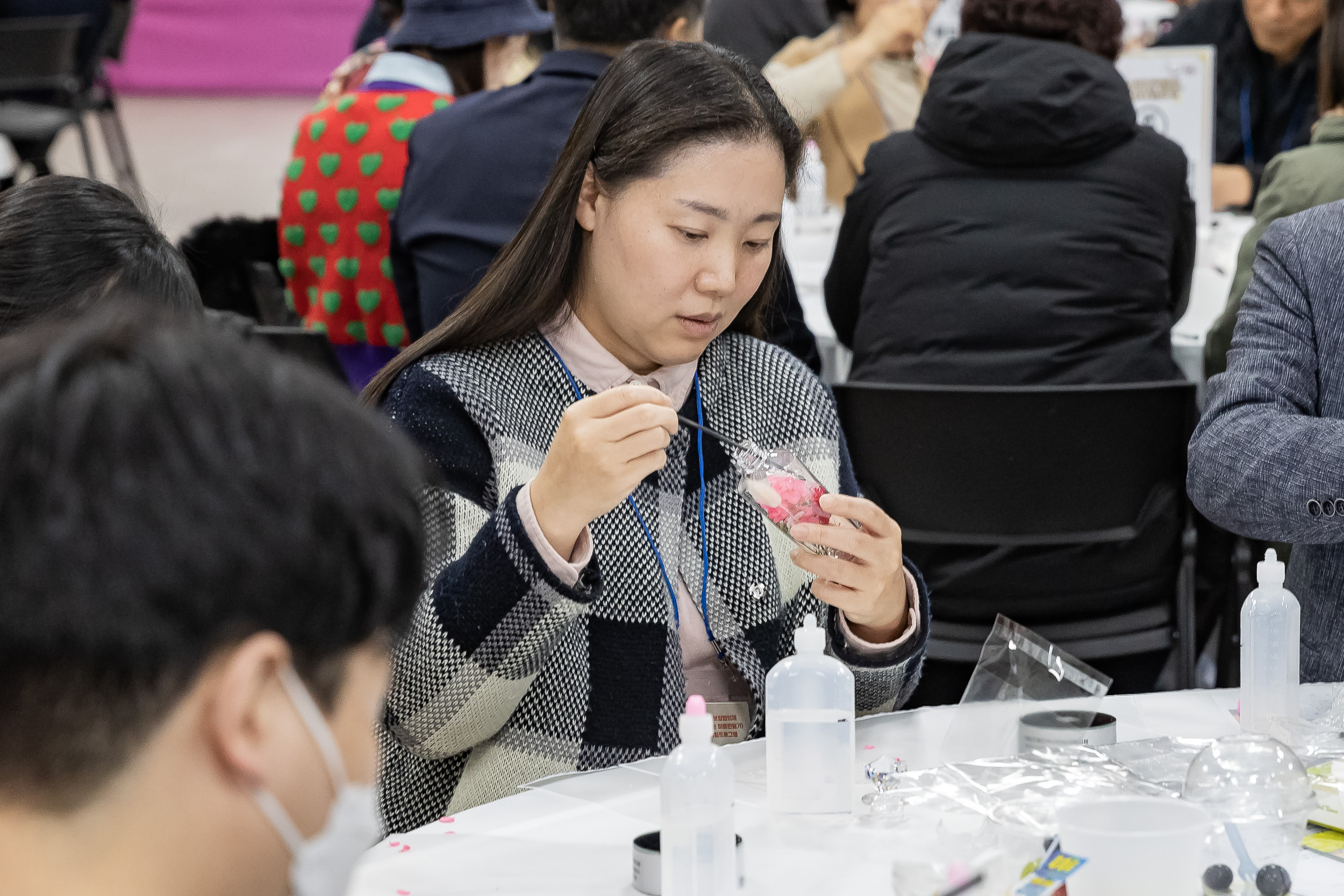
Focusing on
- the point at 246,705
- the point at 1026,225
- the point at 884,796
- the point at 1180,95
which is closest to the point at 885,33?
the point at 1180,95

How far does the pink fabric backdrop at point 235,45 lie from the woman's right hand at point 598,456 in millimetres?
6689

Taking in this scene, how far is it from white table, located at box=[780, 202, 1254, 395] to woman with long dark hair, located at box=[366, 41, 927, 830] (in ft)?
3.33

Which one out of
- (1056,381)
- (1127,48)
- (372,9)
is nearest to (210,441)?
(1056,381)

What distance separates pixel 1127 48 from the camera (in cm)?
450

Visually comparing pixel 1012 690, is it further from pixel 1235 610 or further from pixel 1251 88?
pixel 1251 88

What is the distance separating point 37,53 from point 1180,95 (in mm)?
4386

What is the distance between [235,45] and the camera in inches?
301

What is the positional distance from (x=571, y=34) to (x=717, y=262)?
131 centimetres

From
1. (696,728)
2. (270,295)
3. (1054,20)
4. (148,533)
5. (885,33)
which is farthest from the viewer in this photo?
(885,33)

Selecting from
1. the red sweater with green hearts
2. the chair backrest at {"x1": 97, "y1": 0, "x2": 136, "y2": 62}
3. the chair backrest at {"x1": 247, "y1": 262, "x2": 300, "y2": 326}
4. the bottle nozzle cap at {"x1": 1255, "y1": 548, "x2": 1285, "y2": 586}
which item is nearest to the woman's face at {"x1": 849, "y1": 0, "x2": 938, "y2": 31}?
the red sweater with green hearts

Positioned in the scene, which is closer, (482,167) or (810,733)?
(810,733)

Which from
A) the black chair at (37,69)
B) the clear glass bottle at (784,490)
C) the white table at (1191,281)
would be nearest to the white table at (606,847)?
the clear glass bottle at (784,490)

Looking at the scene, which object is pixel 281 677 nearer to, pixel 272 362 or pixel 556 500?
pixel 272 362

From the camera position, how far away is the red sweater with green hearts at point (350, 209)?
3049 mm
